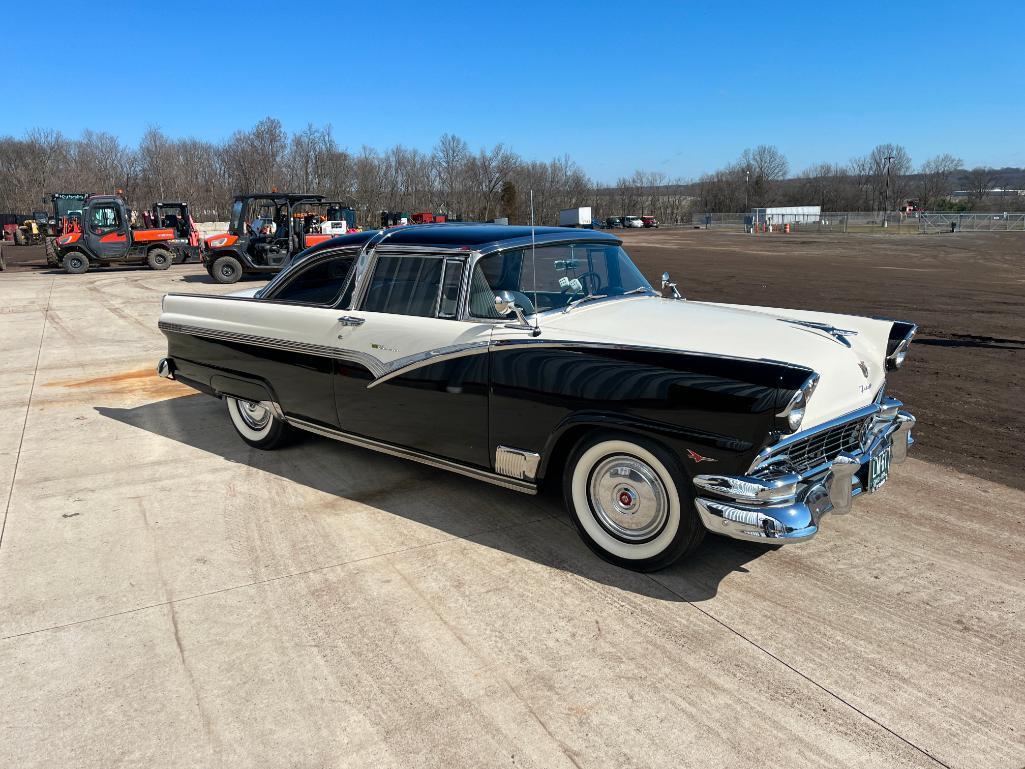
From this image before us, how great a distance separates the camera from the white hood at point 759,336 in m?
3.65

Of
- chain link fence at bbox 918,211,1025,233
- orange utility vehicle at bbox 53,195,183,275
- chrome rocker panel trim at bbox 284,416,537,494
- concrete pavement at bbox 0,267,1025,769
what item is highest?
chain link fence at bbox 918,211,1025,233

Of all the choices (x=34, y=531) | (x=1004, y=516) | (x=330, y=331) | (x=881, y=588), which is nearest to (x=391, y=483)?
(x=330, y=331)

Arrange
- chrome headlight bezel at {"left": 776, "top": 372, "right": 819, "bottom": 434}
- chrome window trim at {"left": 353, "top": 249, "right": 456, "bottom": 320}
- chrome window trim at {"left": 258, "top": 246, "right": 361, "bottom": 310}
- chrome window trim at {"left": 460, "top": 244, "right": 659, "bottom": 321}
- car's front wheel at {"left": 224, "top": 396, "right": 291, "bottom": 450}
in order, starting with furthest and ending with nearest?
car's front wheel at {"left": 224, "top": 396, "right": 291, "bottom": 450}
chrome window trim at {"left": 258, "top": 246, "right": 361, "bottom": 310}
chrome window trim at {"left": 353, "top": 249, "right": 456, "bottom": 320}
chrome window trim at {"left": 460, "top": 244, "right": 659, "bottom": 321}
chrome headlight bezel at {"left": 776, "top": 372, "right": 819, "bottom": 434}

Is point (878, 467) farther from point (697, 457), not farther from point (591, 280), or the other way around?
point (591, 280)

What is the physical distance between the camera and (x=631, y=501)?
3797mm

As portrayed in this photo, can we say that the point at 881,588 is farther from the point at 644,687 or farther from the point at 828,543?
the point at 644,687

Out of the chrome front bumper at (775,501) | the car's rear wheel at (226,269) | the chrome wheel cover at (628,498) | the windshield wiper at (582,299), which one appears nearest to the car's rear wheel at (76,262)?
the car's rear wheel at (226,269)

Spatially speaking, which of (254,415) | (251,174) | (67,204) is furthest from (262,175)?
(254,415)

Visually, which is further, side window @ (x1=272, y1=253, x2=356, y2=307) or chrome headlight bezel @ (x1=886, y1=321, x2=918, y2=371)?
side window @ (x1=272, y1=253, x2=356, y2=307)

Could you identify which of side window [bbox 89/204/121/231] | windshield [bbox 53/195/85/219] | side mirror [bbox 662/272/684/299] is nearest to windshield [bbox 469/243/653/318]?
side mirror [bbox 662/272/684/299]

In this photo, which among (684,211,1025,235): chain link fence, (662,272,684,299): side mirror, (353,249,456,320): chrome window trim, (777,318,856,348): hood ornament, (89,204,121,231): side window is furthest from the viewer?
(684,211,1025,235): chain link fence

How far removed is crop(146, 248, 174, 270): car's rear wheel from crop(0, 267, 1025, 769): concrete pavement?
24.0 metres

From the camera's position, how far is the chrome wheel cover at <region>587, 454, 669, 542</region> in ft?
12.2

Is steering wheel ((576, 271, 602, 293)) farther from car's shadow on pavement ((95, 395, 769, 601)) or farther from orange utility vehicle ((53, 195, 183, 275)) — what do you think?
orange utility vehicle ((53, 195, 183, 275))
